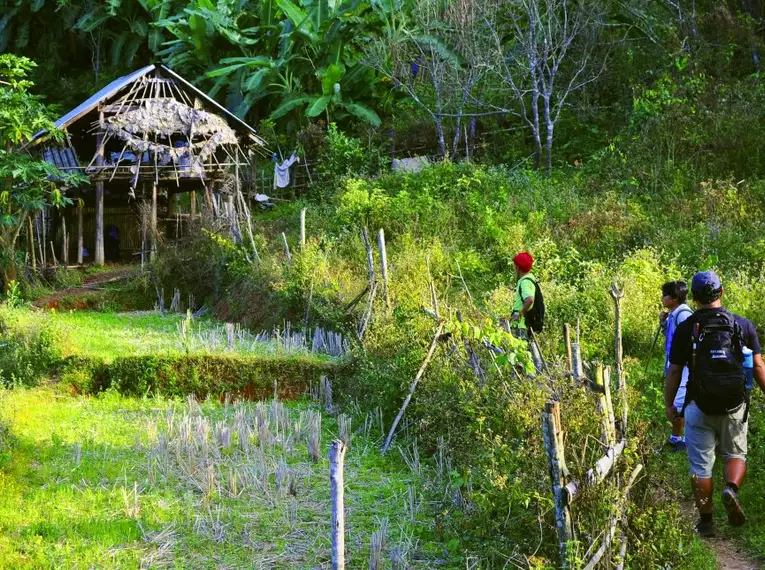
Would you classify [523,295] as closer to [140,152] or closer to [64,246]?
[140,152]

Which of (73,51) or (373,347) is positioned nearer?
(373,347)

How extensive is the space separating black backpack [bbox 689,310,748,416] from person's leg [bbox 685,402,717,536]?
13 cm

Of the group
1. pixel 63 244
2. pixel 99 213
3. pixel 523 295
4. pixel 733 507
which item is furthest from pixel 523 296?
pixel 63 244

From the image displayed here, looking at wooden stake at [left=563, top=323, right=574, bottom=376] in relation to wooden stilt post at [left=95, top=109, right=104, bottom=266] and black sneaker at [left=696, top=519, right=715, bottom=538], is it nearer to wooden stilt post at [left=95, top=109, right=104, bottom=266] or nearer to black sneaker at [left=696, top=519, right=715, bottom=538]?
black sneaker at [left=696, top=519, right=715, bottom=538]

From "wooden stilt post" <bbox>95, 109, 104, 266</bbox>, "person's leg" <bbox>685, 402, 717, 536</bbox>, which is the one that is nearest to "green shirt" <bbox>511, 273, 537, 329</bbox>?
"person's leg" <bbox>685, 402, 717, 536</bbox>

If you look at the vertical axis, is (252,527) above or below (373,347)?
below

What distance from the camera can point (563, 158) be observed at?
63.6ft

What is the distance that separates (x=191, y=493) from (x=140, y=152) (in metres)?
13.0

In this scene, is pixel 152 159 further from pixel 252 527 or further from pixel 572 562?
pixel 572 562

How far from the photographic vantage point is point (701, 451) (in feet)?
17.8

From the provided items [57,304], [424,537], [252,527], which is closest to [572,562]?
[424,537]

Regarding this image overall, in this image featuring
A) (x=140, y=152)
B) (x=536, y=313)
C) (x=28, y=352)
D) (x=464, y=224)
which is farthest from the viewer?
(x=140, y=152)

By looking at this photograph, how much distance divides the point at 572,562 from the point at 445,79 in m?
18.0

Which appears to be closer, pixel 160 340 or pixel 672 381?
pixel 672 381
